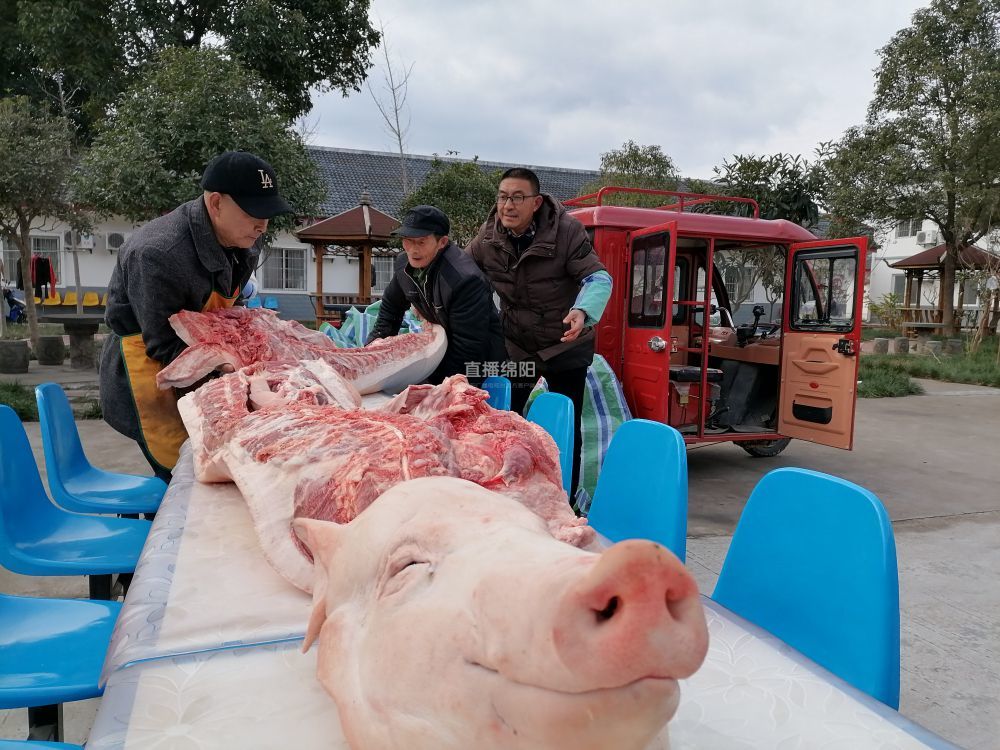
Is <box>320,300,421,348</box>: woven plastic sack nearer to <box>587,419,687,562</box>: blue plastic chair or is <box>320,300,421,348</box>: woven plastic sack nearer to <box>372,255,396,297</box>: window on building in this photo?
<box>587,419,687,562</box>: blue plastic chair

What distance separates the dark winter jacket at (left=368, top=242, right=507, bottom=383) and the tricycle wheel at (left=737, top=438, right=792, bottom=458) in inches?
163

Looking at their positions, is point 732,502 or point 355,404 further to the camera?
point 732,502

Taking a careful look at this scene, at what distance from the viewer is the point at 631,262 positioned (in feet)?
18.6

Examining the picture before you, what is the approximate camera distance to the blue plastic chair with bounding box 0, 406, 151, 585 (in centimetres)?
226

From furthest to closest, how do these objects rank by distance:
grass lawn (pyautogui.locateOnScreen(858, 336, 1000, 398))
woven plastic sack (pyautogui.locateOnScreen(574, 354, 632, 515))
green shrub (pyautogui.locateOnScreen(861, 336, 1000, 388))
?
green shrub (pyautogui.locateOnScreen(861, 336, 1000, 388))
grass lawn (pyautogui.locateOnScreen(858, 336, 1000, 398))
woven plastic sack (pyautogui.locateOnScreen(574, 354, 632, 515))

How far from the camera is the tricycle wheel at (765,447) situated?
690cm

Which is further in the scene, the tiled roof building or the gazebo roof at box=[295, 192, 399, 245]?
the tiled roof building

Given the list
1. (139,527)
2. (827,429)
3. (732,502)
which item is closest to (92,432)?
(139,527)

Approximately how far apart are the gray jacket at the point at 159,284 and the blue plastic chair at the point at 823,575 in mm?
2018

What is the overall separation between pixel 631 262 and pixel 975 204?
14.3 m

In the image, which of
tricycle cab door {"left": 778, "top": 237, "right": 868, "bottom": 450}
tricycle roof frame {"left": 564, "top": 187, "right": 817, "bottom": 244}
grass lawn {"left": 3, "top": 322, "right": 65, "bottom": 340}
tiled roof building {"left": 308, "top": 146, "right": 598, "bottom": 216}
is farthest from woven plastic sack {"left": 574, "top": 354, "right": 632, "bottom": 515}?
tiled roof building {"left": 308, "top": 146, "right": 598, "bottom": 216}

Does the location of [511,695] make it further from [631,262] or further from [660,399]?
[631,262]

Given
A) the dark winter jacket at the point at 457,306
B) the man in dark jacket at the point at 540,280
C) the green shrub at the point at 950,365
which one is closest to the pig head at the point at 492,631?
the dark winter jacket at the point at 457,306

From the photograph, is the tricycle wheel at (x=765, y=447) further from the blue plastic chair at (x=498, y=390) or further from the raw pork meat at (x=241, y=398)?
the raw pork meat at (x=241, y=398)
